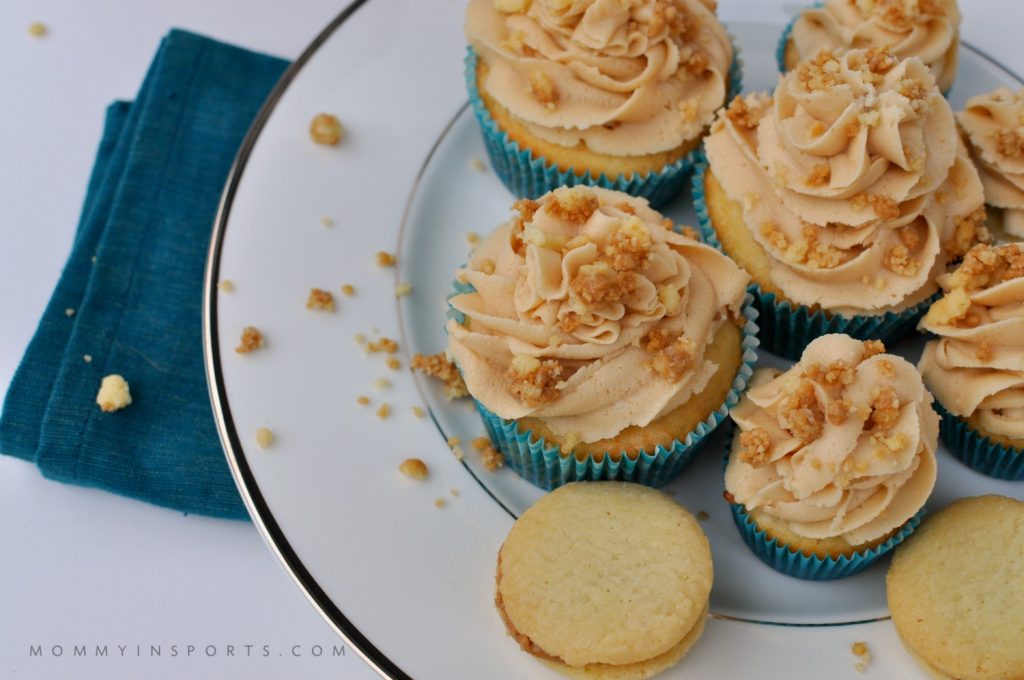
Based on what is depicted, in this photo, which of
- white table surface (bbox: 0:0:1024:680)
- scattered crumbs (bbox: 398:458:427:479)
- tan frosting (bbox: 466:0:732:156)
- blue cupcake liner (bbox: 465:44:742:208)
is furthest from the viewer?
blue cupcake liner (bbox: 465:44:742:208)

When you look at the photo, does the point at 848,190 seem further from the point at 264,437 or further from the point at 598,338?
the point at 264,437

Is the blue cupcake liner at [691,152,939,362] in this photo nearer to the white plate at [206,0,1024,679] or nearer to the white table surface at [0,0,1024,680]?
the white plate at [206,0,1024,679]

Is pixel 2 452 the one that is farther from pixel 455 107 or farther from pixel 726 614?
pixel 726 614

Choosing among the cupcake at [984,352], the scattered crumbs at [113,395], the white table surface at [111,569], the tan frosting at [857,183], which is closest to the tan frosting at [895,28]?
the tan frosting at [857,183]

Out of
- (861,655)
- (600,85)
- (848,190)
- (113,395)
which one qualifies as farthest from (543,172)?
(861,655)

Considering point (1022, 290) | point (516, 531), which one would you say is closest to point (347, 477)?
point (516, 531)

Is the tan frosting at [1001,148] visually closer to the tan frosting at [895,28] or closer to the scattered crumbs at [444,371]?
the tan frosting at [895,28]

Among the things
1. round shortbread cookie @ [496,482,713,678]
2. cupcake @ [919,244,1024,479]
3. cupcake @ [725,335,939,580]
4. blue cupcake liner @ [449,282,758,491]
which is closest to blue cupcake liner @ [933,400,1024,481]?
cupcake @ [919,244,1024,479]

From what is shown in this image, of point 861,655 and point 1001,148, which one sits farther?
point 1001,148
